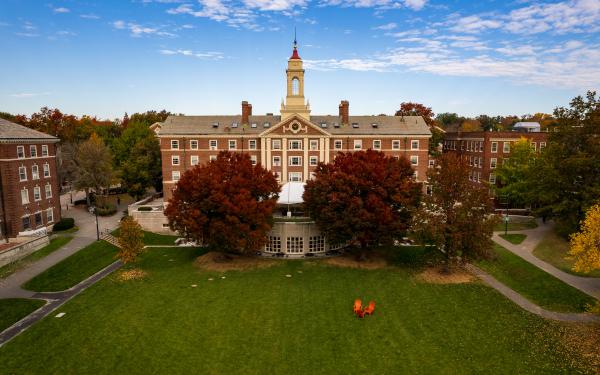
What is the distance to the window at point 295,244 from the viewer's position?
132 feet

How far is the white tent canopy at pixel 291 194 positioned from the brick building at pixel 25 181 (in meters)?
27.3

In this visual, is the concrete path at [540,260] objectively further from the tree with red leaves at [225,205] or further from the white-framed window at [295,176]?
the white-framed window at [295,176]

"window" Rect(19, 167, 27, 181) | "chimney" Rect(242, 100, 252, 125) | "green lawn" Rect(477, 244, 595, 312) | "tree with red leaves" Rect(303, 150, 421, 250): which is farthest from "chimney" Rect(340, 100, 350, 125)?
"window" Rect(19, 167, 27, 181)

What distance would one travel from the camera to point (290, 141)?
198ft

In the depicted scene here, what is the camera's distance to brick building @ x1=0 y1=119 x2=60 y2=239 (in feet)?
138

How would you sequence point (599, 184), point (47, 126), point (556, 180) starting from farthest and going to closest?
point (47, 126) < point (556, 180) < point (599, 184)

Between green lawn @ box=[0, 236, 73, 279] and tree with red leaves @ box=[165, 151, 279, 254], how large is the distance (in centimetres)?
1429

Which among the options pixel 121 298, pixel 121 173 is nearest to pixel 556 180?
pixel 121 298

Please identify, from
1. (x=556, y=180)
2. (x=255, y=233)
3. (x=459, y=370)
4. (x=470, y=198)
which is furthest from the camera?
(x=556, y=180)

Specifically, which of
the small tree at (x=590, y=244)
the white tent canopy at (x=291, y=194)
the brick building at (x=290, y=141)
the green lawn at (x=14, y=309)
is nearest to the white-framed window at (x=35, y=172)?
the brick building at (x=290, y=141)

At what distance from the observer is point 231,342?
77.8 ft

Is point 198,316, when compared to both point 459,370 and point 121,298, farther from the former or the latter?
point 459,370

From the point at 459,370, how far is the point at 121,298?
2318 cm

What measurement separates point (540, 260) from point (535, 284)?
21.4 feet
